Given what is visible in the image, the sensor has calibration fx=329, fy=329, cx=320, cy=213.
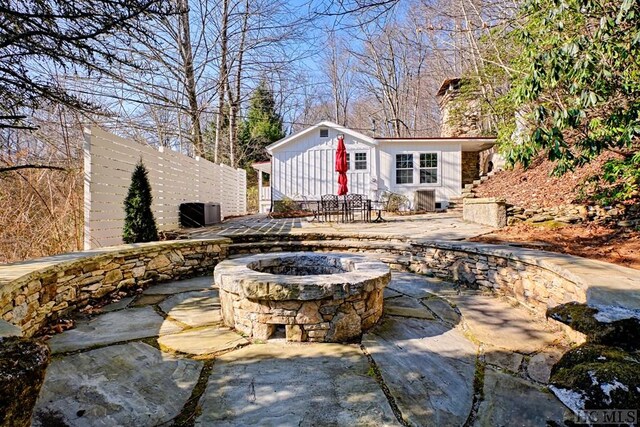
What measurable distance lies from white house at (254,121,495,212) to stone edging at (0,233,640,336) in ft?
20.5

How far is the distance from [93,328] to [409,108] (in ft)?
74.7

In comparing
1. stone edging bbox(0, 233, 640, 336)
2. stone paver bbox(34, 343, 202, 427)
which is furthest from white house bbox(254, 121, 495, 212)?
stone paver bbox(34, 343, 202, 427)

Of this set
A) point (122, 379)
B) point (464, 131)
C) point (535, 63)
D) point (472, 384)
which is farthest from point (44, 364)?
point (464, 131)

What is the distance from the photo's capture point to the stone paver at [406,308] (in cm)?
309

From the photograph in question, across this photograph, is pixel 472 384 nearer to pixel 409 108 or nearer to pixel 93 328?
pixel 93 328

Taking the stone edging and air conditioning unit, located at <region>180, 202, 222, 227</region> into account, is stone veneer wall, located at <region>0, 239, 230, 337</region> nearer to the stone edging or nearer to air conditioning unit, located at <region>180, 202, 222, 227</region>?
the stone edging

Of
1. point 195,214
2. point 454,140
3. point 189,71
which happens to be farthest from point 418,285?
point 189,71

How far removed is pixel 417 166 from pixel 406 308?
9.39 meters

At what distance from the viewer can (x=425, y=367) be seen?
2145 mm

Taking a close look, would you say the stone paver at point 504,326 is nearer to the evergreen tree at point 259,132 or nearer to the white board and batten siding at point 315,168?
the white board and batten siding at point 315,168

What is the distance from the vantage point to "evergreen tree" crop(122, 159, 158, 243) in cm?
462

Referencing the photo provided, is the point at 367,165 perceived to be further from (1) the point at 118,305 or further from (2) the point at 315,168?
(1) the point at 118,305

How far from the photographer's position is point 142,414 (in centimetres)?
167

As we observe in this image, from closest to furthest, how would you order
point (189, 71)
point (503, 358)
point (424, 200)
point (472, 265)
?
point (503, 358) < point (472, 265) < point (189, 71) < point (424, 200)
